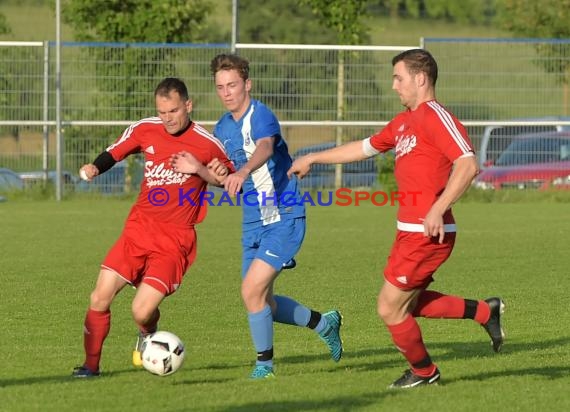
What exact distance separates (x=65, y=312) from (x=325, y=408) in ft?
14.3

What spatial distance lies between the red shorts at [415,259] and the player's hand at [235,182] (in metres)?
0.94

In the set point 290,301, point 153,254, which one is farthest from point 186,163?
point 290,301

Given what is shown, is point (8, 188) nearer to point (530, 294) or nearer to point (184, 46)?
point (184, 46)

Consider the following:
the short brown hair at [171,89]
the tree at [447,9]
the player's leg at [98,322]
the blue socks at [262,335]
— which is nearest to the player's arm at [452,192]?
the blue socks at [262,335]

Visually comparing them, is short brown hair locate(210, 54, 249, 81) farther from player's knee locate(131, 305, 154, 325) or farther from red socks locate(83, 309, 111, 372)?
red socks locate(83, 309, 111, 372)

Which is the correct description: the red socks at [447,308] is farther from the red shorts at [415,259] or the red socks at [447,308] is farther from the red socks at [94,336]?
the red socks at [94,336]

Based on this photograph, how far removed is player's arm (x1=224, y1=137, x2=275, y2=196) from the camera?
729 centimetres

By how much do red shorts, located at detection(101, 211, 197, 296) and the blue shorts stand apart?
360mm

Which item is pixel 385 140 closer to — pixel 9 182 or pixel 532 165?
pixel 532 165

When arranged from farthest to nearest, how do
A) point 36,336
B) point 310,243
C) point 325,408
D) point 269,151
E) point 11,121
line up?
point 11,121 < point 310,243 < point 36,336 < point 269,151 < point 325,408

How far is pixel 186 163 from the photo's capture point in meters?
7.48

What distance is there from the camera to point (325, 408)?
656cm

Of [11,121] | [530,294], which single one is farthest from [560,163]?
[530,294]

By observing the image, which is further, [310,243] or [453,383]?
[310,243]
